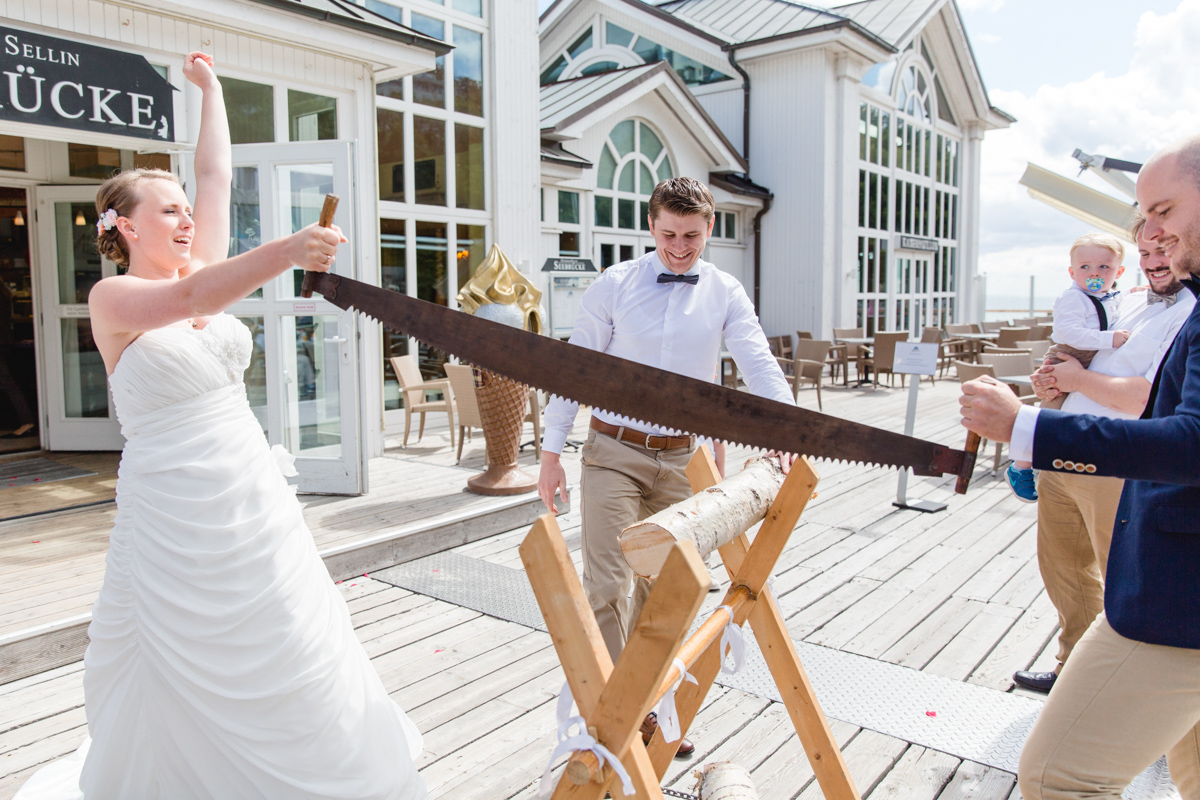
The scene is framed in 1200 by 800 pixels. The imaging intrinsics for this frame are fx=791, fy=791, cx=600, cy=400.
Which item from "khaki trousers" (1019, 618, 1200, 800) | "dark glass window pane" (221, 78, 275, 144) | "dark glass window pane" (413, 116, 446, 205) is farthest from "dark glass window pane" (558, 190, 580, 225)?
"khaki trousers" (1019, 618, 1200, 800)

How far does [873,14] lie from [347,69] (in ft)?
49.3

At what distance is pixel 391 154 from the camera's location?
909 centimetres

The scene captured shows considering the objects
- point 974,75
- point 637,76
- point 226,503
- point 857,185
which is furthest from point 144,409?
point 974,75

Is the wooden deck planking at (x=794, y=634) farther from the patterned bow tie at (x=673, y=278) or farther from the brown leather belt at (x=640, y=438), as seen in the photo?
the patterned bow tie at (x=673, y=278)

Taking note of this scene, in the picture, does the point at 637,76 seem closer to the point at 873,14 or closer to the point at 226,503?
the point at 873,14

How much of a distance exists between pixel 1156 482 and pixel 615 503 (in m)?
1.62

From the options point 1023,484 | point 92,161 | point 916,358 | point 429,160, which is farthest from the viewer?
point 429,160

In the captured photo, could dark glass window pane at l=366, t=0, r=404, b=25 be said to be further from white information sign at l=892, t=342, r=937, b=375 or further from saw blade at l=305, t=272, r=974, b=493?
saw blade at l=305, t=272, r=974, b=493

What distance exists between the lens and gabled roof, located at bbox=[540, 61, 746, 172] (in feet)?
38.7

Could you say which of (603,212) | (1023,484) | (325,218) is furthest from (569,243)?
(325,218)

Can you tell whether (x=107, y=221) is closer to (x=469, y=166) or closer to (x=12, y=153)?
(x=12, y=153)

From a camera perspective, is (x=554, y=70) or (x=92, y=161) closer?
(x=92, y=161)

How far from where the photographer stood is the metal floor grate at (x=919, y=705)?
285cm

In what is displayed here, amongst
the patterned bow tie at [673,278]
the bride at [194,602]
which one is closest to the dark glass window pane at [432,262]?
the patterned bow tie at [673,278]
